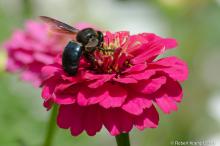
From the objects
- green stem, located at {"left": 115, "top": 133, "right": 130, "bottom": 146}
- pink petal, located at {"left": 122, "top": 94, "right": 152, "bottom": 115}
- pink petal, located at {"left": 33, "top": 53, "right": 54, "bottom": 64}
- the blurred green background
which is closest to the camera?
pink petal, located at {"left": 122, "top": 94, "right": 152, "bottom": 115}

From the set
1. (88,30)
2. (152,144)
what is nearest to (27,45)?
(88,30)

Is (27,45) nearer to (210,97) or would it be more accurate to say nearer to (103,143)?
(103,143)

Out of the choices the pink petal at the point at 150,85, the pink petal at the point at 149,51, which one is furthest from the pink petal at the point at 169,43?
the pink petal at the point at 150,85

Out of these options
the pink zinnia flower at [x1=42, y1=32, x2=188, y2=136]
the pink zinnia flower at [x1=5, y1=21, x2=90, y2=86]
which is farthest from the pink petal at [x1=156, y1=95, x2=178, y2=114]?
the pink zinnia flower at [x1=5, y1=21, x2=90, y2=86]

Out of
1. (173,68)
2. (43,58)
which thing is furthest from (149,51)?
(43,58)

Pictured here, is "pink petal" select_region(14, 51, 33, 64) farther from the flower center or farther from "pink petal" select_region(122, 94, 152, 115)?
"pink petal" select_region(122, 94, 152, 115)

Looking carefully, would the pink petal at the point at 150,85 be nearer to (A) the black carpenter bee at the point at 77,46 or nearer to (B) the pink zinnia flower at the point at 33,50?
(A) the black carpenter bee at the point at 77,46
